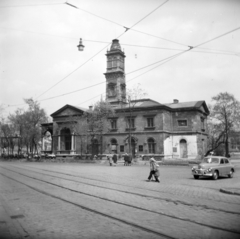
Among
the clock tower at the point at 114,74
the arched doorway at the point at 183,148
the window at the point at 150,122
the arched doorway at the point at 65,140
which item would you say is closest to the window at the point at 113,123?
the window at the point at 150,122

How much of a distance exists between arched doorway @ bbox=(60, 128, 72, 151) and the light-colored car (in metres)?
40.1

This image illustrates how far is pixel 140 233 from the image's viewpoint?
5.75 m

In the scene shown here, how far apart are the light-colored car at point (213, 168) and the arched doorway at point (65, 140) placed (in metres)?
40.1

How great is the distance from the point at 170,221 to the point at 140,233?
1242mm

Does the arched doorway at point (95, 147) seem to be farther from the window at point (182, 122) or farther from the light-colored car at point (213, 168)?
the light-colored car at point (213, 168)

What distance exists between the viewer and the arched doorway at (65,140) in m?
54.6

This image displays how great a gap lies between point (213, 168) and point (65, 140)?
138 feet

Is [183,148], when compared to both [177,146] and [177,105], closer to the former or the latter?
[177,146]

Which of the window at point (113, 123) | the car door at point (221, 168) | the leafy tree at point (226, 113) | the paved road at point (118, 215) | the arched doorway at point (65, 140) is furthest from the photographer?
the arched doorway at point (65, 140)

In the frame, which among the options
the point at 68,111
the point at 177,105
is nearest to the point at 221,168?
the point at 177,105

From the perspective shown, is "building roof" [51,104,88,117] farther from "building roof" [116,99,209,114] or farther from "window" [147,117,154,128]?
"window" [147,117,154,128]

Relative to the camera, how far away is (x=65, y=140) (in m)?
55.2

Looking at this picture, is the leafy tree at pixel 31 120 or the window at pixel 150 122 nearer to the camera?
the window at pixel 150 122

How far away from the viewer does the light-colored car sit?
16844mm
